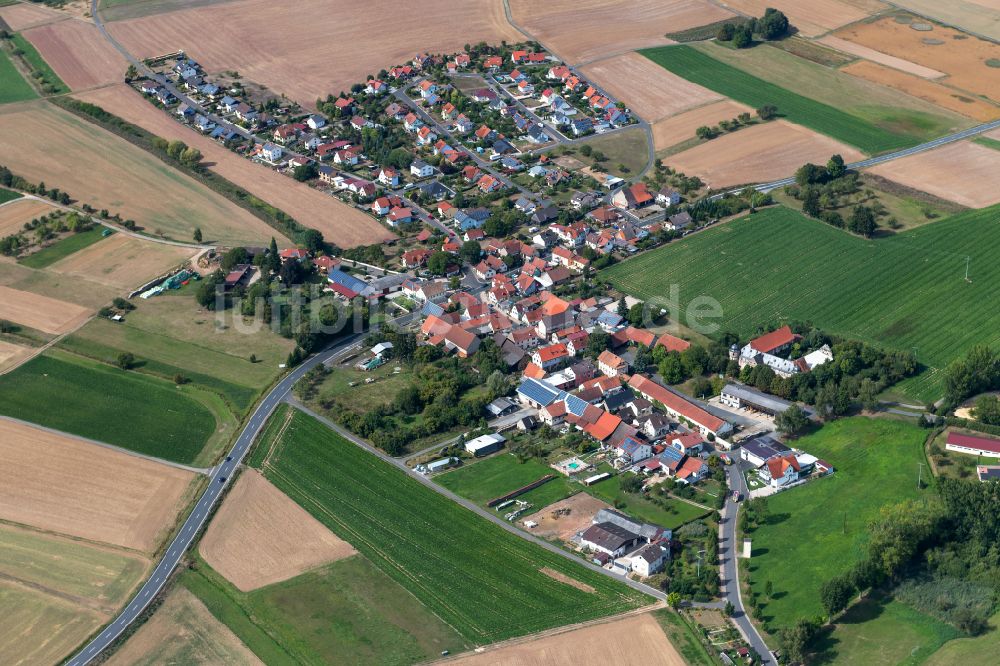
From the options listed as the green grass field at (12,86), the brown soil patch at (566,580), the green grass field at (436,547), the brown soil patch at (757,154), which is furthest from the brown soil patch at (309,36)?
the brown soil patch at (566,580)

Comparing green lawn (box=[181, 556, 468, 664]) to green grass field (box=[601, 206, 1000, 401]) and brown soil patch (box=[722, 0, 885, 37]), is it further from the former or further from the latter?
brown soil patch (box=[722, 0, 885, 37])

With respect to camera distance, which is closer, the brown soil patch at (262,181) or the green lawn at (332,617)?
the green lawn at (332,617)

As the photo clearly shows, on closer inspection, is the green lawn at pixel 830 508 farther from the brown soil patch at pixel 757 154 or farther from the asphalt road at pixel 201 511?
the brown soil patch at pixel 757 154

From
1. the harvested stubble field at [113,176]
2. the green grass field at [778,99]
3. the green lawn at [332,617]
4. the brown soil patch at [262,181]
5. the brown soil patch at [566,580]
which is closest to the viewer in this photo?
the green lawn at [332,617]

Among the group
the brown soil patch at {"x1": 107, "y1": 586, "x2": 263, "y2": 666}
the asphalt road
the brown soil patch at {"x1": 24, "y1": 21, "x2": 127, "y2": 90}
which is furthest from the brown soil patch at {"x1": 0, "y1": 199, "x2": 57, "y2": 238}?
the brown soil patch at {"x1": 107, "y1": 586, "x2": 263, "y2": 666}

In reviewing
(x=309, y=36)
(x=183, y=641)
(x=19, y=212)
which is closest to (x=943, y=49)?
(x=309, y=36)

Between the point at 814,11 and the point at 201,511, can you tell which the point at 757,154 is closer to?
the point at 814,11
